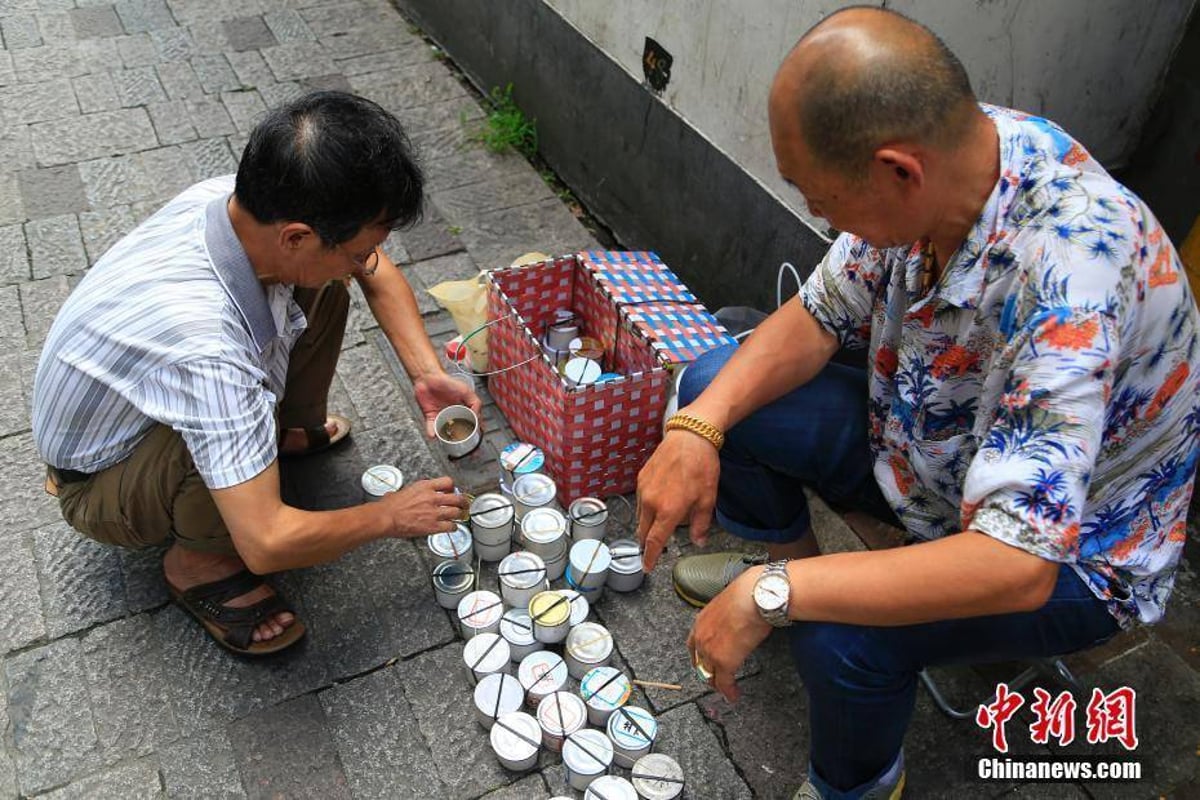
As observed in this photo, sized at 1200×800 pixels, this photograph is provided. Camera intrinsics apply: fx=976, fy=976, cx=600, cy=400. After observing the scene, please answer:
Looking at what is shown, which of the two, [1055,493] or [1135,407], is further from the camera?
[1135,407]

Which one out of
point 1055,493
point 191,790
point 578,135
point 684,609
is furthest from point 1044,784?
point 578,135

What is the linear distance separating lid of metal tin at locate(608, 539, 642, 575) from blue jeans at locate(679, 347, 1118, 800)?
34cm

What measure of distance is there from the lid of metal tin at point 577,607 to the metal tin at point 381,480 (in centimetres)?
67

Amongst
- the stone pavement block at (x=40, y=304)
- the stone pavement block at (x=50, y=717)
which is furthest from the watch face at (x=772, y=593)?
the stone pavement block at (x=40, y=304)

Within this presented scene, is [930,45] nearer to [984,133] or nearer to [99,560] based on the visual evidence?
[984,133]

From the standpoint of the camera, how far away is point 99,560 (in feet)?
9.80

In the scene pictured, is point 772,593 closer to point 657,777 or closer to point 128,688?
point 657,777

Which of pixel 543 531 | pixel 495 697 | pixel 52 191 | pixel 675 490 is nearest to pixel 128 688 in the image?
pixel 495 697

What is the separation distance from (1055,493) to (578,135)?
11.1ft

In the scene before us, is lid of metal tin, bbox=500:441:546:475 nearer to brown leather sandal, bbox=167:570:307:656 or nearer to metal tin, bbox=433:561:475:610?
metal tin, bbox=433:561:475:610

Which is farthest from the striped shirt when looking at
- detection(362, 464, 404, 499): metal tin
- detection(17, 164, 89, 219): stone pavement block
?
detection(17, 164, 89, 219): stone pavement block

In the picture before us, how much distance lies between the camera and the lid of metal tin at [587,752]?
8.10 feet

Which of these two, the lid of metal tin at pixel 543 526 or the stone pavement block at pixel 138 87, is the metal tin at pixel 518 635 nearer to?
the lid of metal tin at pixel 543 526

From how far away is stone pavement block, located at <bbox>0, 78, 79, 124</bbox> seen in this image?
4.97 meters
